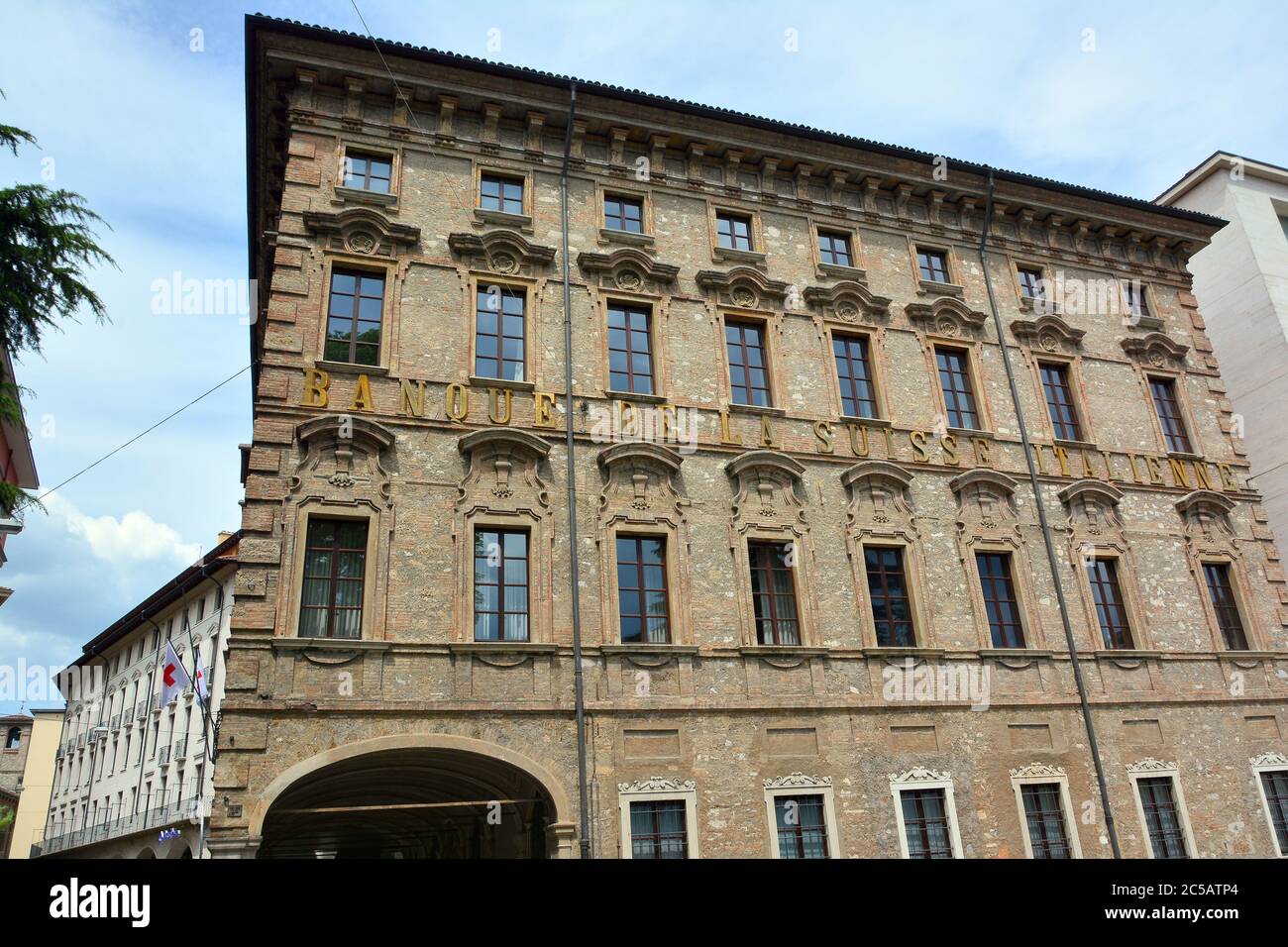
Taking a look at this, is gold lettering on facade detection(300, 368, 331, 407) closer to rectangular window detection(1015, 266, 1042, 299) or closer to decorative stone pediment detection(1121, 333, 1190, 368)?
rectangular window detection(1015, 266, 1042, 299)

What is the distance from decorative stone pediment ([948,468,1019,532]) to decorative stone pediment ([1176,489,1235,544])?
4.65 metres

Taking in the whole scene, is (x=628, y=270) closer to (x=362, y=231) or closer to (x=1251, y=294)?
(x=362, y=231)

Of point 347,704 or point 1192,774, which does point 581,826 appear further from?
point 1192,774

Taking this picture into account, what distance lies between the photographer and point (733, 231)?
61.8 ft

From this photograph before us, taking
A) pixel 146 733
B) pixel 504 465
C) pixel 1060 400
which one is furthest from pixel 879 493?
pixel 146 733

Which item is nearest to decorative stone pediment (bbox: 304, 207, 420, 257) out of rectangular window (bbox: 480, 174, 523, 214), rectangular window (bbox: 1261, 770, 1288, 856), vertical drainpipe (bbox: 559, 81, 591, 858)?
rectangular window (bbox: 480, 174, 523, 214)

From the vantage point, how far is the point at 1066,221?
21.8 meters

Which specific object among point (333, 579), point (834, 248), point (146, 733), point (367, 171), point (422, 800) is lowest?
point (422, 800)

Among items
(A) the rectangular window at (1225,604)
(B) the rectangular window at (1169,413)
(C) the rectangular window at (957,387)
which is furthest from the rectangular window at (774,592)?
(B) the rectangular window at (1169,413)

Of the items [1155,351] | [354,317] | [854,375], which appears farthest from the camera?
[1155,351]

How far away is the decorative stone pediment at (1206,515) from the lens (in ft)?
64.6

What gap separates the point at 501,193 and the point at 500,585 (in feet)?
25.5

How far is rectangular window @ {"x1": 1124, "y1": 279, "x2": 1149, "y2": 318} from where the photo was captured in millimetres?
22266
